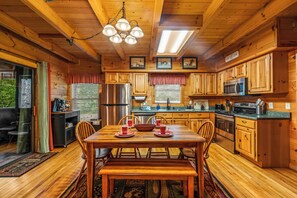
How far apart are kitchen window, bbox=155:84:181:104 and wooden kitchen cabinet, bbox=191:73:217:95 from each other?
0.57m

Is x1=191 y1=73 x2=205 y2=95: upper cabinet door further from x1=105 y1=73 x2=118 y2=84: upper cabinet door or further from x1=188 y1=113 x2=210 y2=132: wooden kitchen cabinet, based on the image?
x1=105 y1=73 x2=118 y2=84: upper cabinet door

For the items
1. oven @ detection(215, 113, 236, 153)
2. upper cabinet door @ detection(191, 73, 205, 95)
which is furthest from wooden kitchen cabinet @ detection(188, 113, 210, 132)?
upper cabinet door @ detection(191, 73, 205, 95)

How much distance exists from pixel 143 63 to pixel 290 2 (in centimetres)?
378

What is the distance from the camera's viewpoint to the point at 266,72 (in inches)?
129

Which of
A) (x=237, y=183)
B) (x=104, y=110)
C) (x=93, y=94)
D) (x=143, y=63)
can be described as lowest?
(x=237, y=183)

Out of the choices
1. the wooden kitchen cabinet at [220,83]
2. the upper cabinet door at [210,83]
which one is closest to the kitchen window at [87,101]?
the upper cabinet door at [210,83]

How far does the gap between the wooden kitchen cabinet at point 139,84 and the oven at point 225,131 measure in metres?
2.24

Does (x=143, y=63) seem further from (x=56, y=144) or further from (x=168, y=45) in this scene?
(x=56, y=144)

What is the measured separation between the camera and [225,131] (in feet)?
14.1

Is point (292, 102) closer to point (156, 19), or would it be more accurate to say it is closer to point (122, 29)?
point (156, 19)

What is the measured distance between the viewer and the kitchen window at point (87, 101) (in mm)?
5938

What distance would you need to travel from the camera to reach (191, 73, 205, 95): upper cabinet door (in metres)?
5.47

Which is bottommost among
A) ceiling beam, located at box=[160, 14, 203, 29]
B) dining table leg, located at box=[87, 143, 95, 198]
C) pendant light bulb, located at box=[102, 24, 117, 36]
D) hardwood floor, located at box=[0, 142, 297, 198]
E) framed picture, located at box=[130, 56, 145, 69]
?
hardwood floor, located at box=[0, 142, 297, 198]

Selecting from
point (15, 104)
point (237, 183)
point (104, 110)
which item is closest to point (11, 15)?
point (15, 104)
